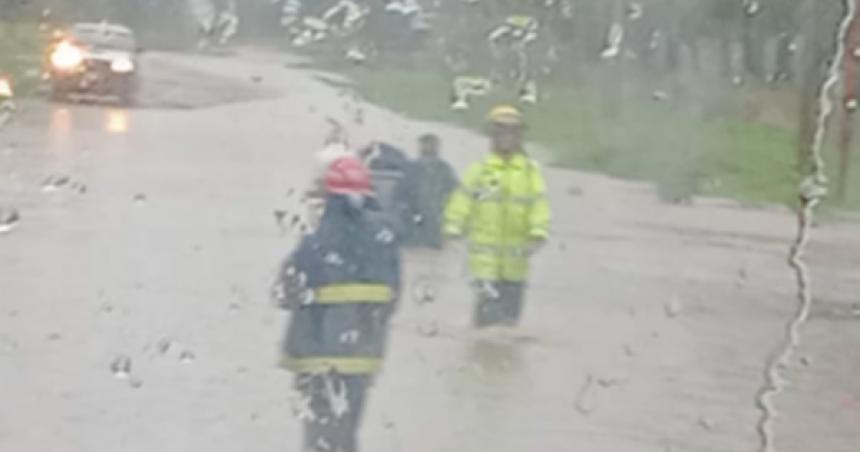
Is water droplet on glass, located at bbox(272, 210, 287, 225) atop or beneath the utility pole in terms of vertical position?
beneath

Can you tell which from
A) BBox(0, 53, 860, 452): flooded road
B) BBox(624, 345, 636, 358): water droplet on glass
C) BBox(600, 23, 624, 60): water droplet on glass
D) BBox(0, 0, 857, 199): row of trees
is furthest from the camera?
BBox(600, 23, 624, 60): water droplet on glass

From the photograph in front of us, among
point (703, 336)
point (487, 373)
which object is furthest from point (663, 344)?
point (487, 373)

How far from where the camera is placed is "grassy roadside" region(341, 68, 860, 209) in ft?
30.8

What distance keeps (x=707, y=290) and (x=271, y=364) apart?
3.59 m

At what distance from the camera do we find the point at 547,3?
10.1 m

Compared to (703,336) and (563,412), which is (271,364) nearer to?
(563,412)

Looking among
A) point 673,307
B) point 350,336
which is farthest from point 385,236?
point 673,307

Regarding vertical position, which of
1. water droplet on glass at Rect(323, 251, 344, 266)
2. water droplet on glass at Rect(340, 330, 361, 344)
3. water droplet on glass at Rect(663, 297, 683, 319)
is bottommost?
water droplet on glass at Rect(340, 330, 361, 344)

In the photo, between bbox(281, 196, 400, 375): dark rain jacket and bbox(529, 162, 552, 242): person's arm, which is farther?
bbox(529, 162, 552, 242): person's arm

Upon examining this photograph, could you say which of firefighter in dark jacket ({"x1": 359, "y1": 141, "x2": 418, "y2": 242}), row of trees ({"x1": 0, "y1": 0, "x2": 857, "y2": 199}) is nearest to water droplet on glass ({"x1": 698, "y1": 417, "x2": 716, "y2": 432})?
firefighter in dark jacket ({"x1": 359, "y1": 141, "x2": 418, "y2": 242})

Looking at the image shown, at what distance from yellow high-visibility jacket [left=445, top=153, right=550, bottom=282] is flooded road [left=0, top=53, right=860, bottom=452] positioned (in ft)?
0.34

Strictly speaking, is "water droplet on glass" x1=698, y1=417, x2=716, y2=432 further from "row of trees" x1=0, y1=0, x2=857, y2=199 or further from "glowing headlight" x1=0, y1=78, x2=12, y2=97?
"glowing headlight" x1=0, y1=78, x2=12, y2=97

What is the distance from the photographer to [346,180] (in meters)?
7.02

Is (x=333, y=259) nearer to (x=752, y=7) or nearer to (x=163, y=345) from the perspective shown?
(x=163, y=345)
